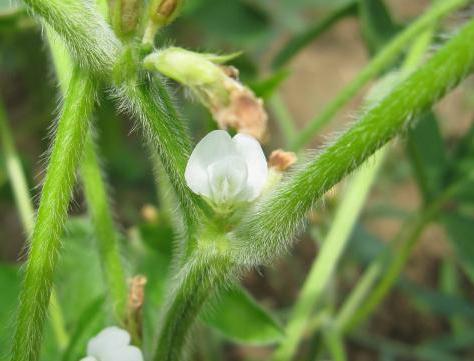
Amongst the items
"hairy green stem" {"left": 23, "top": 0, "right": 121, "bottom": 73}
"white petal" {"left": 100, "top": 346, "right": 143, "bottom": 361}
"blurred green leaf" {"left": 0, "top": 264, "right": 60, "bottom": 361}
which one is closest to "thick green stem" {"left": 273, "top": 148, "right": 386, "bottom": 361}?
"blurred green leaf" {"left": 0, "top": 264, "right": 60, "bottom": 361}

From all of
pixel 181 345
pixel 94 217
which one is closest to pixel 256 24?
pixel 94 217

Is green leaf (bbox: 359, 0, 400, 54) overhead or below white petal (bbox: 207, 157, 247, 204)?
below

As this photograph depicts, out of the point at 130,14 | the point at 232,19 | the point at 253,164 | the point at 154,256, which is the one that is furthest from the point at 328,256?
the point at 232,19

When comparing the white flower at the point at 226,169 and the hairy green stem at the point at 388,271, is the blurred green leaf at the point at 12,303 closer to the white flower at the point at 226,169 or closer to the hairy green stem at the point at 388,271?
the white flower at the point at 226,169

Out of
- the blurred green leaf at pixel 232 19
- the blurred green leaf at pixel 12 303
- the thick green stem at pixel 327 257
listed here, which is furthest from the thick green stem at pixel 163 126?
the blurred green leaf at pixel 232 19

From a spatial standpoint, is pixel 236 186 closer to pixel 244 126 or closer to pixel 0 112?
pixel 244 126

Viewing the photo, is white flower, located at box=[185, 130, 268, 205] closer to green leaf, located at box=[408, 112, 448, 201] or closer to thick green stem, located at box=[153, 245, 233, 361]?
thick green stem, located at box=[153, 245, 233, 361]
